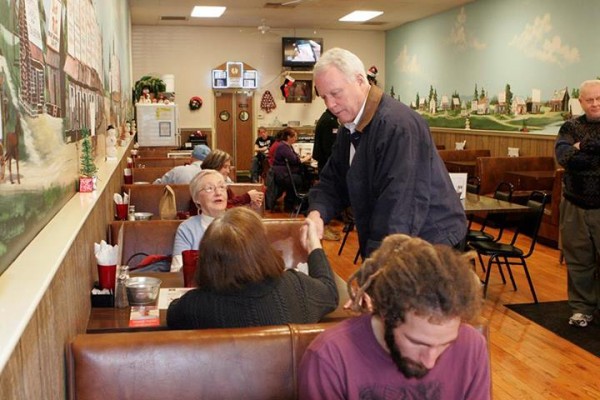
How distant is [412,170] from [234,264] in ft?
2.38

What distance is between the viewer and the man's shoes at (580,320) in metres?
4.61

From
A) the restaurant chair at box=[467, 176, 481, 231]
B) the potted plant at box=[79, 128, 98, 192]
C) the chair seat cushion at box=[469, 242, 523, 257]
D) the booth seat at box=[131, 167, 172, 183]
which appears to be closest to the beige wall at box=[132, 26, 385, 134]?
the restaurant chair at box=[467, 176, 481, 231]

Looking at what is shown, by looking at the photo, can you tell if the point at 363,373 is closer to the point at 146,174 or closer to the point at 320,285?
the point at 320,285

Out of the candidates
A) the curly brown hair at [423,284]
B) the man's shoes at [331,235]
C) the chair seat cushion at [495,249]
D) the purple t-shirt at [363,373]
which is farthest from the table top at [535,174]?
the curly brown hair at [423,284]

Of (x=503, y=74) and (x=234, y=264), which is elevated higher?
(x=503, y=74)

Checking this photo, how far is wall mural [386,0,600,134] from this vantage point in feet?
27.8

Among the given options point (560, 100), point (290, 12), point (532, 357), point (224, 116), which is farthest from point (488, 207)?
point (224, 116)

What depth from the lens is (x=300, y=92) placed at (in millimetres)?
14531

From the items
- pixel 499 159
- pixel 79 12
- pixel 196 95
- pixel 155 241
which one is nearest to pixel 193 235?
pixel 155 241

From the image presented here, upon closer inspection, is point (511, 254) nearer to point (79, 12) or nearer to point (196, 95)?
point (79, 12)

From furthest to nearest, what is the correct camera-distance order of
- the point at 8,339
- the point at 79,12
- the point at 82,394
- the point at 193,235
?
the point at 193,235 < the point at 79,12 < the point at 82,394 < the point at 8,339

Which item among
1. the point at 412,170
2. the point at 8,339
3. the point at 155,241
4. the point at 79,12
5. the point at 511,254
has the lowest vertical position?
the point at 511,254

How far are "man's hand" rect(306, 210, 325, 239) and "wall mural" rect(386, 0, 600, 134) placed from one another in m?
6.68

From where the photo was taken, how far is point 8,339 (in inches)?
42.2
